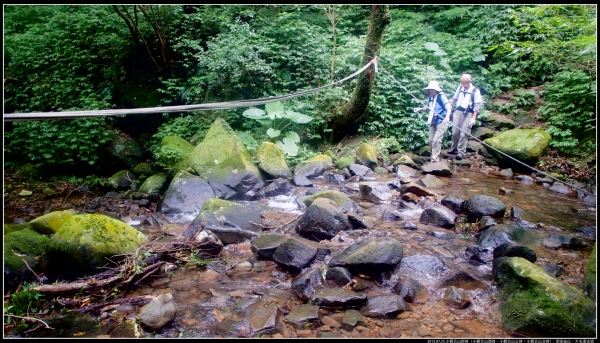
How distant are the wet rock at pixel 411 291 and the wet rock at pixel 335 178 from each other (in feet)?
12.6

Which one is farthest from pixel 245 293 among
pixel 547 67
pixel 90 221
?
pixel 547 67

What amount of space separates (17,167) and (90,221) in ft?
21.9

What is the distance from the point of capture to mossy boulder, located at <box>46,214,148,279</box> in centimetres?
322

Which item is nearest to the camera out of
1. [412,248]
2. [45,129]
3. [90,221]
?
[90,221]

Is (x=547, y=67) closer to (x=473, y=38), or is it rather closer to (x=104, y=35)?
(x=473, y=38)

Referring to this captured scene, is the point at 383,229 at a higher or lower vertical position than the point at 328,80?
lower

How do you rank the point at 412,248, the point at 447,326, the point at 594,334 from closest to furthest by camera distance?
the point at 594,334
the point at 447,326
the point at 412,248

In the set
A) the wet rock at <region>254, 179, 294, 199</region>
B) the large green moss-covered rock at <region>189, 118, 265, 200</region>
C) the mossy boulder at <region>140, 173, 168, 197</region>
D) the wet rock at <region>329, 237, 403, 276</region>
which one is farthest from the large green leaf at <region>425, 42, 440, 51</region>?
the wet rock at <region>329, 237, 403, 276</region>

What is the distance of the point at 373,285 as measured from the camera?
3281mm

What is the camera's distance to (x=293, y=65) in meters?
9.34

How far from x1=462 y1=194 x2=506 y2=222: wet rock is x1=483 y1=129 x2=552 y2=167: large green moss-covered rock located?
3420mm

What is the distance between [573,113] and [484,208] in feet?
17.7

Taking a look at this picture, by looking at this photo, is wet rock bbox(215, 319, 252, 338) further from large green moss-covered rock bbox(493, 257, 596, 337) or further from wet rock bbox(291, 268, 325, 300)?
large green moss-covered rock bbox(493, 257, 596, 337)

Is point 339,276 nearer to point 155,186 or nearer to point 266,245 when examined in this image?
point 266,245
